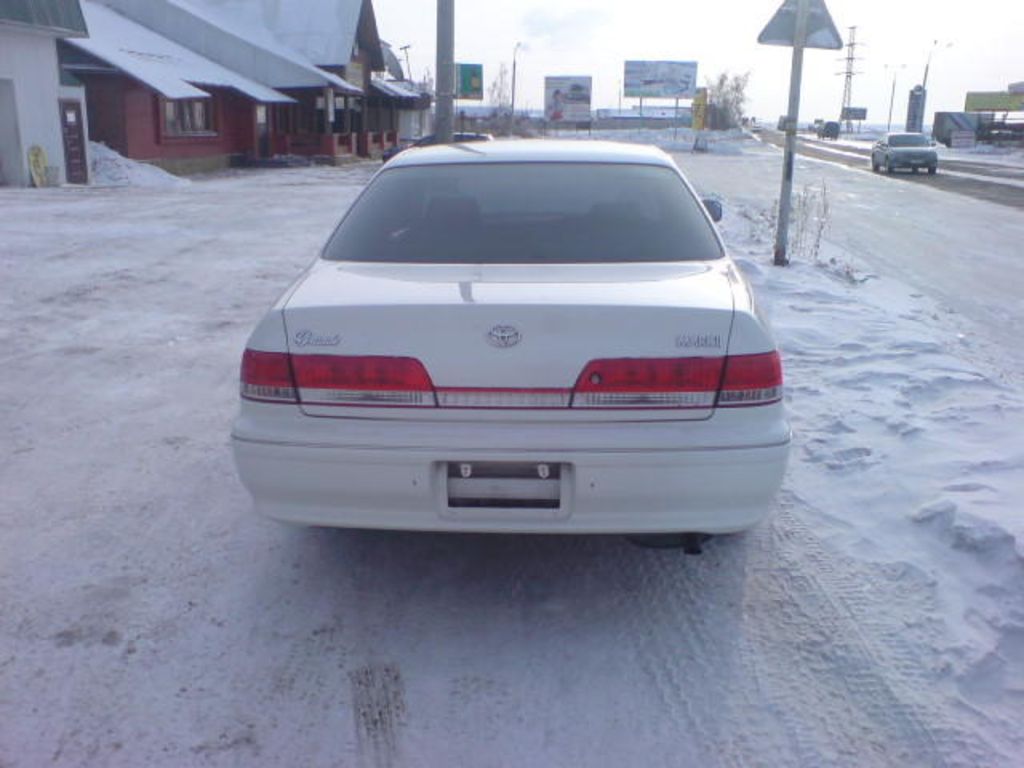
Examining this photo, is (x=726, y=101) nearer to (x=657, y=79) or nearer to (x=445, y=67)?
(x=657, y=79)

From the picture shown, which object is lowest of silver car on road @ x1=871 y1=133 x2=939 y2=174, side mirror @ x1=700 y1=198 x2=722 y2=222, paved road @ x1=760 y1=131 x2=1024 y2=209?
paved road @ x1=760 y1=131 x2=1024 y2=209

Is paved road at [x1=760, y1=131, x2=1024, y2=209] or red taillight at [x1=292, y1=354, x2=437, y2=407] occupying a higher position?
red taillight at [x1=292, y1=354, x2=437, y2=407]

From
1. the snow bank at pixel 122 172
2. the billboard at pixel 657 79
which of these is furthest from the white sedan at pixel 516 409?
the billboard at pixel 657 79

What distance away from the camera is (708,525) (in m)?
3.32

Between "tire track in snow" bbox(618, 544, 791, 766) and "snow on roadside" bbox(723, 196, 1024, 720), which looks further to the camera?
"snow on roadside" bbox(723, 196, 1024, 720)

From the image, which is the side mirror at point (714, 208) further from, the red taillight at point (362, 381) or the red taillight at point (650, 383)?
the red taillight at point (362, 381)

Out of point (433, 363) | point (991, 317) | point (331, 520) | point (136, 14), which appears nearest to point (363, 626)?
point (331, 520)

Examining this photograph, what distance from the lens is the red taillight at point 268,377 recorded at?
333cm

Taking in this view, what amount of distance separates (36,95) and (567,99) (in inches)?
2514

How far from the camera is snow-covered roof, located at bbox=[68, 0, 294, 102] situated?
82.9 ft

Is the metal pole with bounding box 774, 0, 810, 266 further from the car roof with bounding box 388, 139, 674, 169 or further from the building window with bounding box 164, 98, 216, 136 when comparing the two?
the building window with bounding box 164, 98, 216, 136

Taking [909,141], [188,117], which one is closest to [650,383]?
[188,117]

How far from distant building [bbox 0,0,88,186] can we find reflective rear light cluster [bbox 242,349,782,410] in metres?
19.8

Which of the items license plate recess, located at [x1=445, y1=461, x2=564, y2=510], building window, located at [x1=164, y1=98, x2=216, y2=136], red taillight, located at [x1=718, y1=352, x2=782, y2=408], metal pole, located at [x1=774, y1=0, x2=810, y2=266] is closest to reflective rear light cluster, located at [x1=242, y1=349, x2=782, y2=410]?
red taillight, located at [x1=718, y1=352, x2=782, y2=408]
